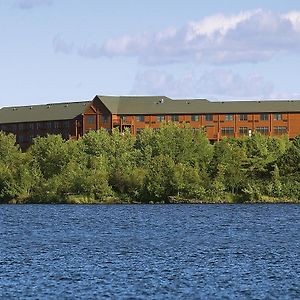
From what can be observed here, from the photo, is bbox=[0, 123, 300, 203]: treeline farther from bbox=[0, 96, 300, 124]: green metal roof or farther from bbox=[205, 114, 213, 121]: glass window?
bbox=[205, 114, 213, 121]: glass window

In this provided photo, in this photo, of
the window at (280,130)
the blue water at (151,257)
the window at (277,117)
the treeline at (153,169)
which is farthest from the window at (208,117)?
the blue water at (151,257)

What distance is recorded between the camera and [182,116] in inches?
6654

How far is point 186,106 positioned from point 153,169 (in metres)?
49.1

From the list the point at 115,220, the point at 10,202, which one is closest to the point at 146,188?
the point at 10,202

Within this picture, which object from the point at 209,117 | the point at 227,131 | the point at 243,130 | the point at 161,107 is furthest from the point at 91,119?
the point at 243,130

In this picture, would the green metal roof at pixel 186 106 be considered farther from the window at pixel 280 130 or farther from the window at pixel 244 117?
the window at pixel 280 130

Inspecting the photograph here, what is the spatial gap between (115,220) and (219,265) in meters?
40.4

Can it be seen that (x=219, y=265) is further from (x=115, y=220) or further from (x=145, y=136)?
(x=145, y=136)

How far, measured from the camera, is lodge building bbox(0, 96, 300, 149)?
542 feet

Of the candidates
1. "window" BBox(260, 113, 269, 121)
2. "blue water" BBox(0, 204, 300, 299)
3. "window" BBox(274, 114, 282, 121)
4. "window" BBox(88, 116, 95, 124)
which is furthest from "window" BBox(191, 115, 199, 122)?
"blue water" BBox(0, 204, 300, 299)

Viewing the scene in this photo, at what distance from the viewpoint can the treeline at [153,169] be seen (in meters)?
123

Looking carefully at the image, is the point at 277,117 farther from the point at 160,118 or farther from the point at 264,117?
the point at 160,118

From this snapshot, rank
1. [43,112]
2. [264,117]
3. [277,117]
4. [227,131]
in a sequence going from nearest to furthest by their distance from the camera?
[277,117] < [264,117] < [227,131] < [43,112]

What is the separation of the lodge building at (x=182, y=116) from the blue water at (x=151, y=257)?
7428 cm
